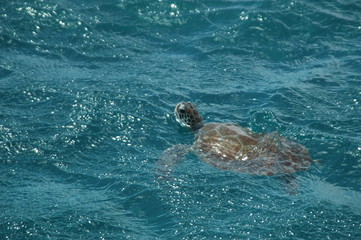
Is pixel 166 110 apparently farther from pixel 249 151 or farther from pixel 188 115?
pixel 249 151

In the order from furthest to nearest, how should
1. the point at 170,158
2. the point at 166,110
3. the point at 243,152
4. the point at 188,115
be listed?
1. the point at 166,110
2. the point at 188,115
3. the point at 170,158
4. the point at 243,152

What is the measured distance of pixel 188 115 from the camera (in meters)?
9.51

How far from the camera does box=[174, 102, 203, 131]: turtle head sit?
9515 millimetres

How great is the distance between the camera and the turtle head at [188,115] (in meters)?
9.51

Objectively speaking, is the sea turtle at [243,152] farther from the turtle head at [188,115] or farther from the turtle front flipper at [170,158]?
the turtle head at [188,115]

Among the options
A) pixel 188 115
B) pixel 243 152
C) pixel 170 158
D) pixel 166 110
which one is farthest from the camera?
pixel 166 110

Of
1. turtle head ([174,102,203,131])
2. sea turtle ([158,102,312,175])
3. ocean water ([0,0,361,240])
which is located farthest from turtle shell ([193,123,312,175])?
turtle head ([174,102,203,131])

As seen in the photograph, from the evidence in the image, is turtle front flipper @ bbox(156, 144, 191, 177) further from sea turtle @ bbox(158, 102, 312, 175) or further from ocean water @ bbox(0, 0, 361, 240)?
ocean water @ bbox(0, 0, 361, 240)

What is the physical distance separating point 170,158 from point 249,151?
1.28 meters

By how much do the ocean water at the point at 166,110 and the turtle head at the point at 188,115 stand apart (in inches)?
7.4

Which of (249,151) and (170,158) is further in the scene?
(170,158)

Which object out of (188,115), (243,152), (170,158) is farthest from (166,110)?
(243,152)

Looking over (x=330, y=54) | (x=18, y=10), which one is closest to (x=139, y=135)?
(x=330, y=54)

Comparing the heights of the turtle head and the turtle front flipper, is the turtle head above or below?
above
